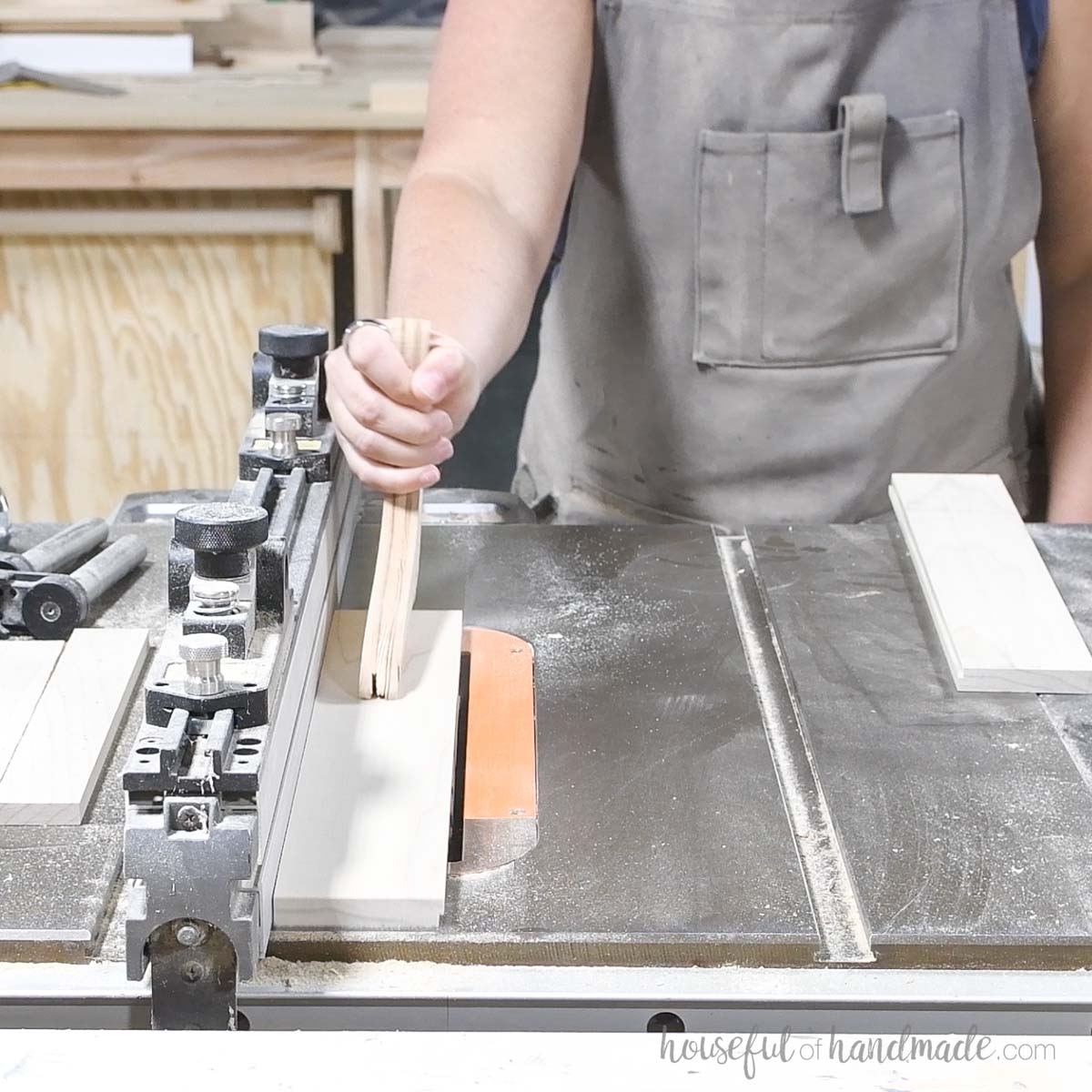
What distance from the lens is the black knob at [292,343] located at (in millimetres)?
1241

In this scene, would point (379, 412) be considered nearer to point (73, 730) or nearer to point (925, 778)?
point (73, 730)

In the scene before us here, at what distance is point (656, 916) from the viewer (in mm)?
849

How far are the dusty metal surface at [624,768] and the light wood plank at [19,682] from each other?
0.27 metres

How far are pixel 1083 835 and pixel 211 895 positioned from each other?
567 millimetres

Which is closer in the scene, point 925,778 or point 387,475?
point 925,778

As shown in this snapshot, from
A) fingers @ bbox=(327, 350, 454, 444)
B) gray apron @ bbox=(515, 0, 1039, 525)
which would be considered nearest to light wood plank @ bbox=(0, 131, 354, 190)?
gray apron @ bbox=(515, 0, 1039, 525)

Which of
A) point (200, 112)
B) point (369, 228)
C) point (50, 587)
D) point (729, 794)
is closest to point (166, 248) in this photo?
point (200, 112)

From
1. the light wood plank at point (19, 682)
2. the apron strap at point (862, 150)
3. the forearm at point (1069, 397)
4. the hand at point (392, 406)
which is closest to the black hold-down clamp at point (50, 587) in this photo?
the light wood plank at point (19, 682)

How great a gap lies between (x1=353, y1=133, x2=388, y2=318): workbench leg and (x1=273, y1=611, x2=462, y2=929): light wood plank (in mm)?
1689

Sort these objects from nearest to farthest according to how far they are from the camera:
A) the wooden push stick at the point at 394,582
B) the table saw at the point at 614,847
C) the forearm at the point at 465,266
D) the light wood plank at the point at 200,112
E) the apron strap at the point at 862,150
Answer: the table saw at the point at 614,847, the wooden push stick at the point at 394,582, the forearm at the point at 465,266, the apron strap at the point at 862,150, the light wood plank at the point at 200,112

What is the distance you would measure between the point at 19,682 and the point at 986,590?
0.82 meters

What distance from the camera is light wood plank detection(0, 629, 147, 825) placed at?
0.94 m

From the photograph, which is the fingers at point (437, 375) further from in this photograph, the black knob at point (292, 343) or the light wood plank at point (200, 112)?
the light wood plank at point (200, 112)

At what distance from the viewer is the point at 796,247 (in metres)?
1.58
